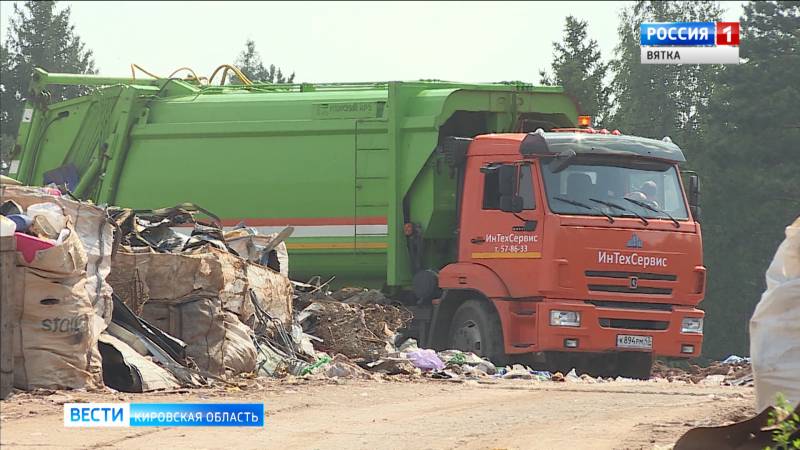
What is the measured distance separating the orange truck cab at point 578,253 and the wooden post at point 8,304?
6067 millimetres

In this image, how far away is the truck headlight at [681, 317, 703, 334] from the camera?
49.7 feet

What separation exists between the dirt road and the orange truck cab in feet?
6.22

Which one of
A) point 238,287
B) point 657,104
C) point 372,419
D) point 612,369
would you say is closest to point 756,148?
point 657,104

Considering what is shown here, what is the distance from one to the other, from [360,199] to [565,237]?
2.85 meters

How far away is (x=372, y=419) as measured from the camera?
9.75 metres

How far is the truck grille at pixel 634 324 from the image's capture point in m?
14.8

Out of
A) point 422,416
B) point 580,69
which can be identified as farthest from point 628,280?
point 580,69

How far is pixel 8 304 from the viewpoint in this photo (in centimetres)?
1017


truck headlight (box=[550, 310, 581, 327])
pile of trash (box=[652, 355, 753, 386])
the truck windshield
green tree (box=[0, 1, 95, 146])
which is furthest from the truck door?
green tree (box=[0, 1, 95, 146])

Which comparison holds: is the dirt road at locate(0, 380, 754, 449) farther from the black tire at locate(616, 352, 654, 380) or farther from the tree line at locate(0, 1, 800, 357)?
the tree line at locate(0, 1, 800, 357)

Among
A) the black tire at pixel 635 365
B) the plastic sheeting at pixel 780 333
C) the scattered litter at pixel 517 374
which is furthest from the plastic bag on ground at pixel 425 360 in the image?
the plastic sheeting at pixel 780 333

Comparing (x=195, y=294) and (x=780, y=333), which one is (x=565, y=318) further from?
(x=780, y=333)

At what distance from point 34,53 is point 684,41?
35.4m

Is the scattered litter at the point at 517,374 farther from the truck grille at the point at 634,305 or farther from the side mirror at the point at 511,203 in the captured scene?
the side mirror at the point at 511,203
